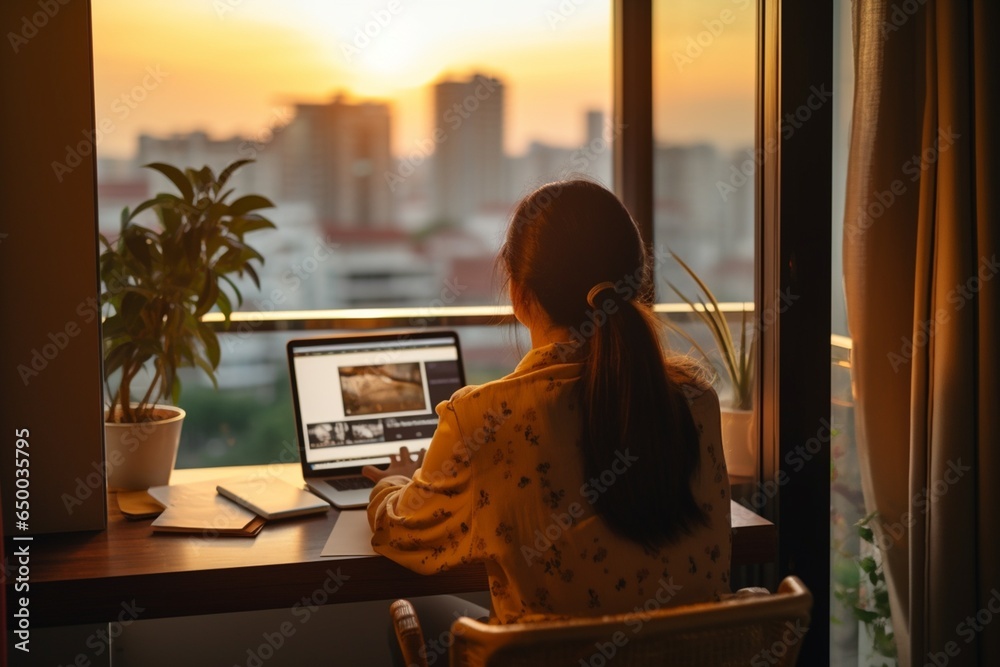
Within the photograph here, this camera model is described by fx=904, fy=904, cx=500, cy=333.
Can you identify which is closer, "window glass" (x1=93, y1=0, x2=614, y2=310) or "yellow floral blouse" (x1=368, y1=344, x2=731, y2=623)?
"yellow floral blouse" (x1=368, y1=344, x2=731, y2=623)

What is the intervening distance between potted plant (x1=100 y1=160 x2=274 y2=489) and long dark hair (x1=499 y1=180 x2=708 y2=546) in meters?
0.90

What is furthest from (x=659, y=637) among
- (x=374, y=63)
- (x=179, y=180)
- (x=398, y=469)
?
Answer: (x=374, y=63)

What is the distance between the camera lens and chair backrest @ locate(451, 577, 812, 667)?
93 centimetres

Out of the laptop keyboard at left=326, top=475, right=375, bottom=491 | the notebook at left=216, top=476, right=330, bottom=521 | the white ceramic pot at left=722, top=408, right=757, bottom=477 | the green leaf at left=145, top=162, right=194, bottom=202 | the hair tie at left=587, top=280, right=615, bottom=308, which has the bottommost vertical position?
the laptop keyboard at left=326, top=475, right=375, bottom=491

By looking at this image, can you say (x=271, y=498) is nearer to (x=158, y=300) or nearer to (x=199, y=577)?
(x=199, y=577)

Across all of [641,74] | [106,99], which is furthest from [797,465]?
[106,99]

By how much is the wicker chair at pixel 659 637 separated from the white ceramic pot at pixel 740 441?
2.93 ft

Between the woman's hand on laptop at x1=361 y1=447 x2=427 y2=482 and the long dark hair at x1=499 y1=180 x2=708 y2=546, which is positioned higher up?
the long dark hair at x1=499 y1=180 x2=708 y2=546

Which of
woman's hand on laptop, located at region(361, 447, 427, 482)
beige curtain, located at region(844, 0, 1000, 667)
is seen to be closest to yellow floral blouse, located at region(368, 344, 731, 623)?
woman's hand on laptop, located at region(361, 447, 427, 482)

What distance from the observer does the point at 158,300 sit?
192cm

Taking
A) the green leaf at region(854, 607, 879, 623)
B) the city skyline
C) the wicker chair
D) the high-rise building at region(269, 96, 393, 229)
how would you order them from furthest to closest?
the high-rise building at region(269, 96, 393, 229) → the city skyline → the green leaf at region(854, 607, 879, 623) → the wicker chair

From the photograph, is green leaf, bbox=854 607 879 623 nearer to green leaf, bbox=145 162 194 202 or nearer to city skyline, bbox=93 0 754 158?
city skyline, bbox=93 0 754 158

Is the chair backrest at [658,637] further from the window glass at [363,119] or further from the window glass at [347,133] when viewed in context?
the window glass at [363,119]

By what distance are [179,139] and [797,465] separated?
5.95 ft
